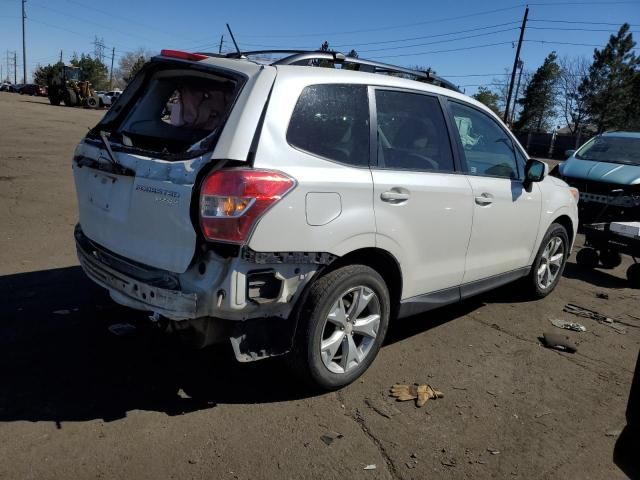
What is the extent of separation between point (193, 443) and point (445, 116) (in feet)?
9.36

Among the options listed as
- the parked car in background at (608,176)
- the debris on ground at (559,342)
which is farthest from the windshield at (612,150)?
the debris on ground at (559,342)

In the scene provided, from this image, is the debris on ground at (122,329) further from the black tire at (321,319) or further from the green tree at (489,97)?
the green tree at (489,97)

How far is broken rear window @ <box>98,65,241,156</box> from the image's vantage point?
3262mm

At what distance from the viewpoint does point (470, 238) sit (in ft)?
13.6

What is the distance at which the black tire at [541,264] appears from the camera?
5.30 m

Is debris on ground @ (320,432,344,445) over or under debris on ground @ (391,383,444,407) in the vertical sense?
under

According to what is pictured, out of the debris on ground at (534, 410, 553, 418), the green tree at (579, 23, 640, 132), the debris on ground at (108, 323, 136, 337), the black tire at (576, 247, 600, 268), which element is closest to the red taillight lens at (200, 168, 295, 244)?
the debris on ground at (108, 323, 136, 337)

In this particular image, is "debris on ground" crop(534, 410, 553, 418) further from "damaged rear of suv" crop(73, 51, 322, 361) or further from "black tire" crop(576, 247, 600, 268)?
"black tire" crop(576, 247, 600, 268)

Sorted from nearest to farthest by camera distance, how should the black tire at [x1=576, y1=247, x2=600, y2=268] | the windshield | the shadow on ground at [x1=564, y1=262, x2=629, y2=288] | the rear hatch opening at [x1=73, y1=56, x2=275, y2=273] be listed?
1. the rear hatch opening at [x1=73, y1=56, x2=275, y2=273]
2. the shadow on ground at [x1=564, y1=262, x2=629, y2=288]
3. the black tire at [x1=576, y1=247, x2=600, y2=268]
4. the windshield

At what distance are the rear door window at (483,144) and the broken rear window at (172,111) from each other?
185cm

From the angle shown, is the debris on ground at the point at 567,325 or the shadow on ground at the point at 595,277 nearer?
the debris on ground at the point at 567,325

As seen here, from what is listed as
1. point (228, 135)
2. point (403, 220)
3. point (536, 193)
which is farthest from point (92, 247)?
point (536, 193)

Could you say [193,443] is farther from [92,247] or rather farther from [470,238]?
[470,238]

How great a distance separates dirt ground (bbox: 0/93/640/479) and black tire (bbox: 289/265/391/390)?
7.1 inches
